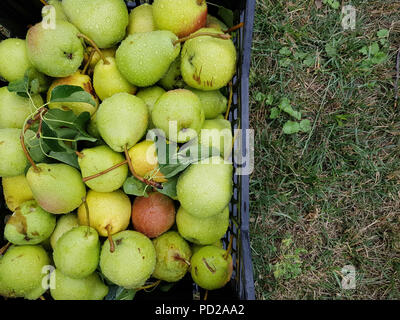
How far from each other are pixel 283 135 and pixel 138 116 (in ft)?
2.53

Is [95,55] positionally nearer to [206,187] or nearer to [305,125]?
[206,187]

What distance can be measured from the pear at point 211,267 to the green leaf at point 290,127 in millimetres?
667

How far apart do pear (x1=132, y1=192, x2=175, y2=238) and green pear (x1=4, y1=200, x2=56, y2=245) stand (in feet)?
0.84

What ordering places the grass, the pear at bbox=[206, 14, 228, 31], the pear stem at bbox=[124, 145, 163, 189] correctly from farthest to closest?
the grass
the pear at bbox=[206, 14, 228, 31]
the pear stem at bbox=[124, 145, 163, 189]

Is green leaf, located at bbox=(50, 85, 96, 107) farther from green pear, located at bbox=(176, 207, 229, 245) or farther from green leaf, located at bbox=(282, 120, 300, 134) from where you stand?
green leaf, located at bbox=(282, 120, 300, 134)

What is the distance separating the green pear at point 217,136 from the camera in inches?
40.9

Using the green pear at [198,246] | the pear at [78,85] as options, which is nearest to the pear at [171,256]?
the green pear at [198,246]

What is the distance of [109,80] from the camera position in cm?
105

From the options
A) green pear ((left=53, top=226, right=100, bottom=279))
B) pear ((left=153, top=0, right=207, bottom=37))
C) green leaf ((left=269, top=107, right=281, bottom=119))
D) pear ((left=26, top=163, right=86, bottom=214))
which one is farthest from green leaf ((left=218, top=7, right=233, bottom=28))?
green pear ((left=53, top=226, right=100, bottom=279))

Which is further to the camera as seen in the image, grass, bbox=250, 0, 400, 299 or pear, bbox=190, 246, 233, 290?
grass, bbox=250, 0, 400, 299

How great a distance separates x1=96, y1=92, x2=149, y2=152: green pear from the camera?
951 mm

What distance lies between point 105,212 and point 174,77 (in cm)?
46
